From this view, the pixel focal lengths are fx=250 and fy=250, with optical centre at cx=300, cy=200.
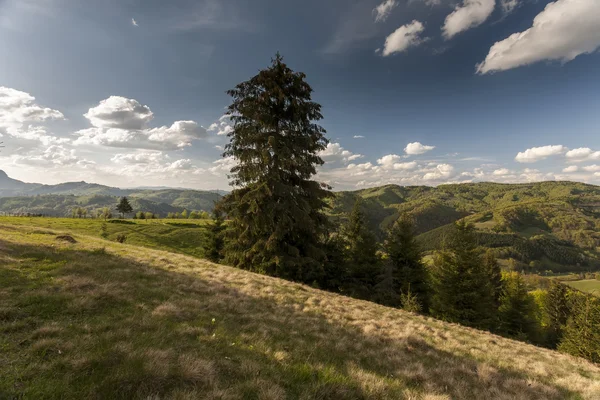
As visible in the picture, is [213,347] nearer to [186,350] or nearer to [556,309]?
[186,350]

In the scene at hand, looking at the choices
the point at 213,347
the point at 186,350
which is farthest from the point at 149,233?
the point at 186,350

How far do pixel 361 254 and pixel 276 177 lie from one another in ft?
54.6

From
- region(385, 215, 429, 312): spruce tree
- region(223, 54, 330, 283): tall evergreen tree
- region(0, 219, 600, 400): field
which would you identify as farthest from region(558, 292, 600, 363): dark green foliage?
region(223, 54, 330, 283): tall evergreen tree

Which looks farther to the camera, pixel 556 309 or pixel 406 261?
pixel 556 309

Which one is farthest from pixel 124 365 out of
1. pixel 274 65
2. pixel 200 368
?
pixel 274 65

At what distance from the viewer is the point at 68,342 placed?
4.48m

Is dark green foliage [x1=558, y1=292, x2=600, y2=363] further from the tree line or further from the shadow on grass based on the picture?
the shadow on grass

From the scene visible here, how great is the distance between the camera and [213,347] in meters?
5.41

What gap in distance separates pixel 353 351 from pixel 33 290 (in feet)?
29.8

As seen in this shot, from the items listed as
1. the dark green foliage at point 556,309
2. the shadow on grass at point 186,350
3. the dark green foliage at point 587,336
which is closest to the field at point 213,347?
the shadow on grass at point 186,350

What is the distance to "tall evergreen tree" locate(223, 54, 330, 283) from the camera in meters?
17.9

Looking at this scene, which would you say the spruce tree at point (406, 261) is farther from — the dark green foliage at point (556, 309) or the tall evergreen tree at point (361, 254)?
the dark green foliage at point (556, 309)

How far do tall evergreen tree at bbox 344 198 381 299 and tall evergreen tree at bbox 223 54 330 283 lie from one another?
35.9ft

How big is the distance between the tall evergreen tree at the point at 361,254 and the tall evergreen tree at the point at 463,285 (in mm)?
6645
